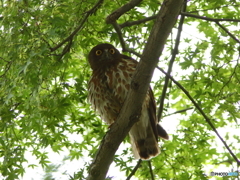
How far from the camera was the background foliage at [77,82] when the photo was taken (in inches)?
164

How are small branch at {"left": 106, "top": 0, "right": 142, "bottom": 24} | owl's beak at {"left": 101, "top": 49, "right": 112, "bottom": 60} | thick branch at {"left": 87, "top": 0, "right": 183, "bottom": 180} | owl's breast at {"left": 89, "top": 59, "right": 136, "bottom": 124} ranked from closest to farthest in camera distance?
thick branch at {"left": 87, "top": 0, "right": 183, "bottom": 180} < small branch at {"left": 106, "top": 0, "right": 142, "bottom": 24} < owl's breast at {"left": 89, "top": 59, "right": 136, "bottom": 124} < owl's beak at {"left": 101, "top": 49, "right": 112, "bottom": 60}

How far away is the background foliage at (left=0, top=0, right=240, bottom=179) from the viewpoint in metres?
4.16

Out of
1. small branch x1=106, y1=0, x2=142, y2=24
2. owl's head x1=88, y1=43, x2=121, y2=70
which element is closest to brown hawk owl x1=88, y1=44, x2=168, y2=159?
owl's head x1=88, y1=43, x2=121, y2=70

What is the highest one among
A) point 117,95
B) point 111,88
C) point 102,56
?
point 102,56

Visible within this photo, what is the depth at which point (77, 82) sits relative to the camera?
5.45 m

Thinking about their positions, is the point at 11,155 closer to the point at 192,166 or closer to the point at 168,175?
the point at 168,175

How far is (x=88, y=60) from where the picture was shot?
19.2 feet

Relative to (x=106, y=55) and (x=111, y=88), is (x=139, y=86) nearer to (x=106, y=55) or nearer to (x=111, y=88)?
(x=111, y=88)

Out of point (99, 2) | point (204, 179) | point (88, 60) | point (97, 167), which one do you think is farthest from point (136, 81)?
point (204, 179)

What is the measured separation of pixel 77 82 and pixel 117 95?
753 millimetres

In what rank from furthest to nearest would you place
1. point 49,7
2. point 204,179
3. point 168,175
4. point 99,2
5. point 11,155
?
point 168,175, point 204,179, point 11,155, point 99,2, point 49,7

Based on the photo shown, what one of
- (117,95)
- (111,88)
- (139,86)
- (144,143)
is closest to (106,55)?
(111,88)

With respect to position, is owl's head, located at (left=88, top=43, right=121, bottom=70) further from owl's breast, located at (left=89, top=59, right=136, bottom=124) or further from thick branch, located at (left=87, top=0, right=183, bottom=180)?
thick branch, located at (left=87, top=0, right=183, bottom=180)

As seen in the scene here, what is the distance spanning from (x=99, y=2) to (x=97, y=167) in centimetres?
216
